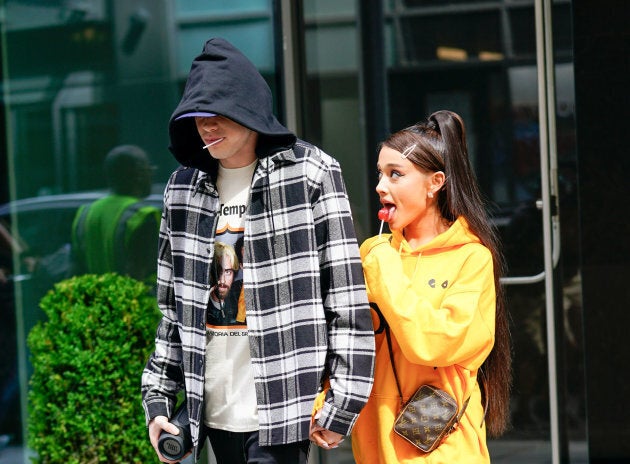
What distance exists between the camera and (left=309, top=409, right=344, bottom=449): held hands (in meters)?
2.93

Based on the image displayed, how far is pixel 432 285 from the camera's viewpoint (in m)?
3.04

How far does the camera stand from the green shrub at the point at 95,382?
479cm

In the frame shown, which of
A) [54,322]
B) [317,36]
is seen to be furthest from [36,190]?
[317,36]

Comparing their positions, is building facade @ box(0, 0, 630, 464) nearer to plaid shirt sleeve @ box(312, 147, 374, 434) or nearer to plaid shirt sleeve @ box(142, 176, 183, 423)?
plaid shirt sleeve @ box(142, 176, 183, 423)

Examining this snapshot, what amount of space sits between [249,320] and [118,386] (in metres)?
2.04

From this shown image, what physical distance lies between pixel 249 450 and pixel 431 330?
2.05ft

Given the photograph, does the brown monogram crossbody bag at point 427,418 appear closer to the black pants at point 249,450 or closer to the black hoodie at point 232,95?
the black pants at point 249,450

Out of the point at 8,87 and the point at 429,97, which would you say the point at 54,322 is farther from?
the point at 429,97

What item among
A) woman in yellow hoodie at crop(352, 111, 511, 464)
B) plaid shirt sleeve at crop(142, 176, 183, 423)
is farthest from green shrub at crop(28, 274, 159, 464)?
woman in yellow hoodie at crop(352, 111, 511, 464)

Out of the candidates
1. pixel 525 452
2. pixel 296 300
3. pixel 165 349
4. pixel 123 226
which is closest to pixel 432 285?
pixel 296 300

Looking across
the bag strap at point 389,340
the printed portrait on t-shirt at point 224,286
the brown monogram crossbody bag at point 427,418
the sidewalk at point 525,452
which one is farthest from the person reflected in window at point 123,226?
the brown monogram crossbody bag at point 427,418

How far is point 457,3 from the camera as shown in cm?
507

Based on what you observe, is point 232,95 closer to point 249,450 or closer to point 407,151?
point 407,151

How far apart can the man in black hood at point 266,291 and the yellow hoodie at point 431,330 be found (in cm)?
10
